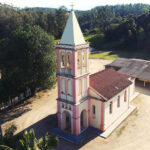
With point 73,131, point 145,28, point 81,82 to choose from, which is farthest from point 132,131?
point 145,28

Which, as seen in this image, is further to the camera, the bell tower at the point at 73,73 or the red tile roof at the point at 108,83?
the red tile roof at the point at 108,83

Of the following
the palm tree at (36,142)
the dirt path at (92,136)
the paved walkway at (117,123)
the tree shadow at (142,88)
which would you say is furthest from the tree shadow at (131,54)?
the palm tree at (36,142)

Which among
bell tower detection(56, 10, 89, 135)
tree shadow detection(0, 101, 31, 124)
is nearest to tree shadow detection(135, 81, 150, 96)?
bell tower detection(56, 10, 89, 135)

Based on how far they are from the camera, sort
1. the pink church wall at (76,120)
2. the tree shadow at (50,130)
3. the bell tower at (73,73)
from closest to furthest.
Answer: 1. the bell tower at (73,73)
2. the tree shadow at (50,130)
3. the pink church wall at (76,120)

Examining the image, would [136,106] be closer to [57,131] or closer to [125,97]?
[125,97]

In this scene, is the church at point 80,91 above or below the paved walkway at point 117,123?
above

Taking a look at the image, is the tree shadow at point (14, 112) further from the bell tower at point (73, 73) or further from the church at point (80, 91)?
the bell tower at point (73, 73)
